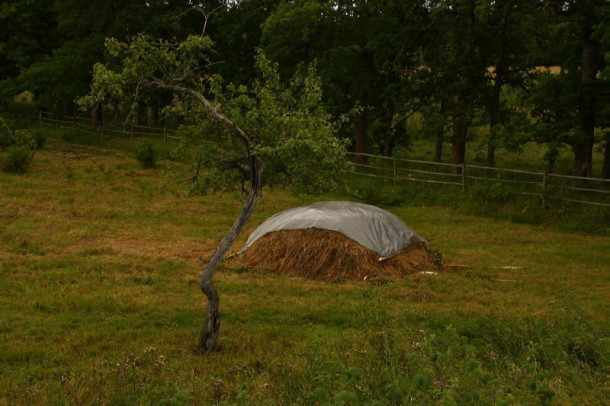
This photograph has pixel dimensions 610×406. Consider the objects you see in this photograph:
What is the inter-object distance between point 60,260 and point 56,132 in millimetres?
27968

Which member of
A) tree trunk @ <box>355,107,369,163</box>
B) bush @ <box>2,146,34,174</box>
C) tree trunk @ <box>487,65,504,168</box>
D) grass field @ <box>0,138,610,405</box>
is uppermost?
tree trunk @ <box>487,65,504,168</box>

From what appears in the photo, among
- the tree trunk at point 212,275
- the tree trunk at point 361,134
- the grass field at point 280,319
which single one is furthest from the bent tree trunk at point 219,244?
the tree trunk at point 361,134

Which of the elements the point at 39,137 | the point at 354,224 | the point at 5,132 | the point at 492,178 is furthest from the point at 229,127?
the point at 39,137

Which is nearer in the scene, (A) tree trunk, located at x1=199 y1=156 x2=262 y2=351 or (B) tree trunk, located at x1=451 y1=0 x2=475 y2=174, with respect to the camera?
(A) tree trunk, located at x1=199 y1=156 x2=262 y2=351

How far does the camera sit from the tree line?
2164 cm

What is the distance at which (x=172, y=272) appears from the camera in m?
13.7

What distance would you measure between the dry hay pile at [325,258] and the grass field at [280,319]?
57 centimetres

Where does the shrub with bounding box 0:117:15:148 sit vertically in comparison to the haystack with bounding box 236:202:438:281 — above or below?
above

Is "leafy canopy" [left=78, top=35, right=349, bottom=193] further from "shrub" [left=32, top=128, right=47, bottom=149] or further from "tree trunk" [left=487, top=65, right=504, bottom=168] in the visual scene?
"shrub" [left=32, top=128, right=47, bottom=149]

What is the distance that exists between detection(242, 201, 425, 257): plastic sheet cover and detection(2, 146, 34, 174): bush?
15.4 m

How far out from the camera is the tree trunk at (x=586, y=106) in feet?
69.6

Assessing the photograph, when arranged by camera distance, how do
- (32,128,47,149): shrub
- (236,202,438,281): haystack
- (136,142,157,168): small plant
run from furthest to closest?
1. (32,128,47,149): shrub
2. (136,142,157,168): small plant
3. (236,202,438,281): haystack

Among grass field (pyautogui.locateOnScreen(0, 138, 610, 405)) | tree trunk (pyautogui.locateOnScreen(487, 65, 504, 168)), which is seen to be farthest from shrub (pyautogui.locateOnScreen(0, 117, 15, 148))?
tree trunk (pyautogui.locateOnScreen(487, 65, 504, 168))

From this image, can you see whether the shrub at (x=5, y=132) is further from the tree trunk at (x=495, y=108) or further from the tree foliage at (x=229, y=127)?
the tree trunk at (x=495, y=108)
